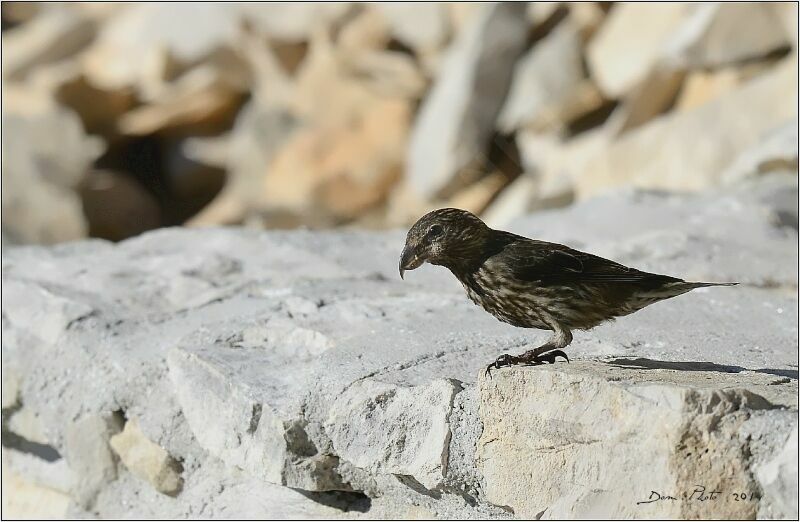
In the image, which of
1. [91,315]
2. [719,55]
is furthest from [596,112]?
[91,315]

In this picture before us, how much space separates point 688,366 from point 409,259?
0.78 meters

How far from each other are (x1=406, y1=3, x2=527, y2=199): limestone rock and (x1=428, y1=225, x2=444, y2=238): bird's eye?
179 inches

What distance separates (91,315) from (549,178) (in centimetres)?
405

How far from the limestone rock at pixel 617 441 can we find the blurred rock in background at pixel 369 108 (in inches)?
122

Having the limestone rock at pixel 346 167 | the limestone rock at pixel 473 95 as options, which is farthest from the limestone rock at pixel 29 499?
the limestone rock at pixel 346 167

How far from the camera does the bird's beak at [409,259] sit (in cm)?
321

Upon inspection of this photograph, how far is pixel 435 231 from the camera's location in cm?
323

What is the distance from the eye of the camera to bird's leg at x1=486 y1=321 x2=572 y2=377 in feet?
9.55

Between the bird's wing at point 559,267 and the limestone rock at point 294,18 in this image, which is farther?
the limestone rock at point 294,18

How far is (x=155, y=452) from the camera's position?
11.6 feet

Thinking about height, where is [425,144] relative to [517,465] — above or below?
above

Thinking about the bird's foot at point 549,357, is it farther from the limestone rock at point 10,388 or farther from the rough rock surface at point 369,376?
the limestone rock at point 10,388

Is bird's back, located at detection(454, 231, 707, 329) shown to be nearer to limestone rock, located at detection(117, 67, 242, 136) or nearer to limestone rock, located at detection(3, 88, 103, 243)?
limestone rock, located at detection(3, 88, 103, 243)

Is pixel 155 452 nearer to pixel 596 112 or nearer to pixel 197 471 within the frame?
pixel 197 471
